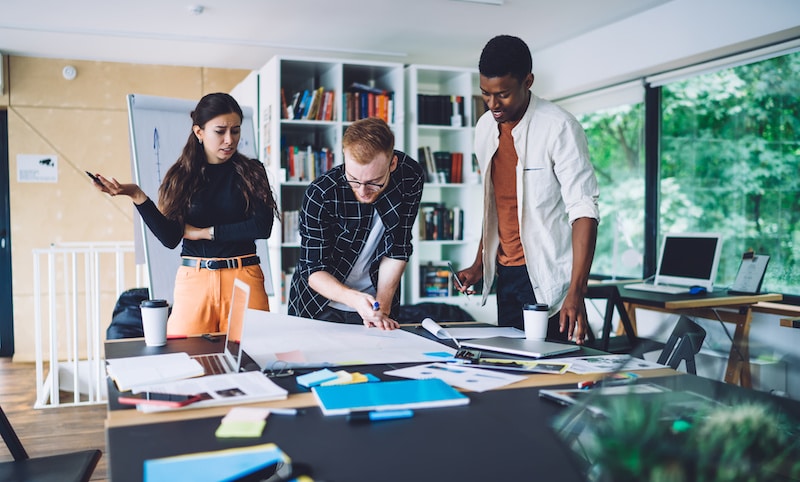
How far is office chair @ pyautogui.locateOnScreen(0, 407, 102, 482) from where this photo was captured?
1615 mm

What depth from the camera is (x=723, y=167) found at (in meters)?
4.28

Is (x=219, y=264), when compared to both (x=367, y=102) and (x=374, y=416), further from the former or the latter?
(x=367, y=102)

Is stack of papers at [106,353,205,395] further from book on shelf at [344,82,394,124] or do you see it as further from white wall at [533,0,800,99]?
book on shelf at [344,82,394,124]

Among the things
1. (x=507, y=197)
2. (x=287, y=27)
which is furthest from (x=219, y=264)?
(x=287, y=27)

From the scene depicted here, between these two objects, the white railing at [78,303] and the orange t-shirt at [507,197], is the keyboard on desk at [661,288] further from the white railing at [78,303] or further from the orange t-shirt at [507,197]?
the white railing at [78,303]

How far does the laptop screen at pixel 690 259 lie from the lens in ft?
12.8

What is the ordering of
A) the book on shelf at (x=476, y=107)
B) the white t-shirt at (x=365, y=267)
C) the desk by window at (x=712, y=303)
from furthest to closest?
the book on shelf at (x=476, y=107), the desk by window at (x=712, y=303), the white t-shirt at (x=365, y=267)

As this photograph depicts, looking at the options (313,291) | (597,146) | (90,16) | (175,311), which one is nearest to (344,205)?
(313,291)

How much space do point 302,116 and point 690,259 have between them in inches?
106

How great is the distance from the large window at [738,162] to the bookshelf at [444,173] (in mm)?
1388

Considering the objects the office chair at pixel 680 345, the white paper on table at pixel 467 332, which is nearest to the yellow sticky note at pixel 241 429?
the white paper on table at pixel 467 332

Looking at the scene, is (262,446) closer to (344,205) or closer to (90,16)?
(344,205)

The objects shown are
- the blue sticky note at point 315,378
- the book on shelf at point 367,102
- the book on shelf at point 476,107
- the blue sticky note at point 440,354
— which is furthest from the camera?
the book on shelf at point 476,107

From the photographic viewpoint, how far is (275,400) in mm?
1213
